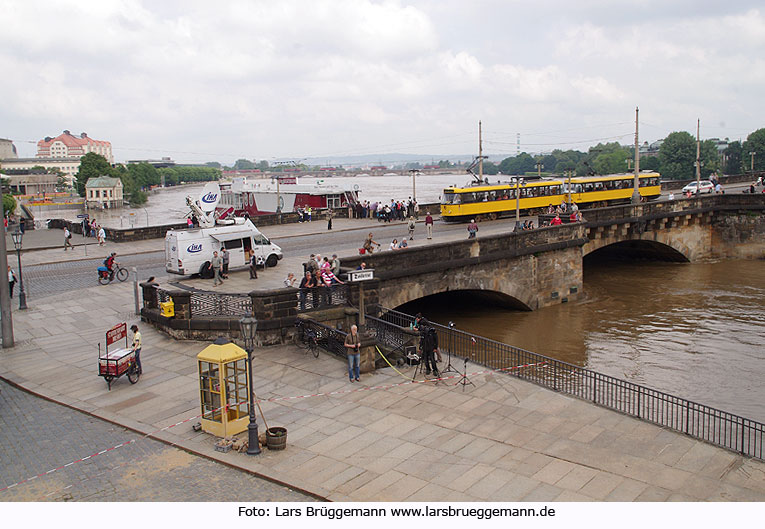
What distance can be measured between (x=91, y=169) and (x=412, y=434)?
143955 millimetres

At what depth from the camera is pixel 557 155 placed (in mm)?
195500

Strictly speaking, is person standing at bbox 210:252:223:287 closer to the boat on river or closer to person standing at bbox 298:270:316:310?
person standing at bbox 298:270:316:310

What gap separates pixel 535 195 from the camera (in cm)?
4594

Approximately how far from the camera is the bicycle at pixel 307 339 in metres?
16.5

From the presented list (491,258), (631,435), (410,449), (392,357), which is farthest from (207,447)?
(491,258)

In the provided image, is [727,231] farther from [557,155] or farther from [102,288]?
[557,155]

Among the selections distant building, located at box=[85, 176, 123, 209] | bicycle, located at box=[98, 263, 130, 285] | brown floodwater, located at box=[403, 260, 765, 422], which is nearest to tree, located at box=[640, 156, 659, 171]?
brown floodwater, located at box=[403, 260, 765, 422]

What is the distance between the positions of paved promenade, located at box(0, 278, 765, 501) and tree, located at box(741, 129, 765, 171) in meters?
116

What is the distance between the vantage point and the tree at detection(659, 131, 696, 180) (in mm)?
113875

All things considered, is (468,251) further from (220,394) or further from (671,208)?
(671,208)

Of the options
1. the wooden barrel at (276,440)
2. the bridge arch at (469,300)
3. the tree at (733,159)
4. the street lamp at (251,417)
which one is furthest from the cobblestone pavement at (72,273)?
the tree at (733,159)

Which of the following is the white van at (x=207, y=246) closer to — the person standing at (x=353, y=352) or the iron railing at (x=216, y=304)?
the iron railing at (x=216, y=304)

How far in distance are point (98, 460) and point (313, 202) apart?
134 feet

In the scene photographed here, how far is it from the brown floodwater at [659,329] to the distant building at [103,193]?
344ft
